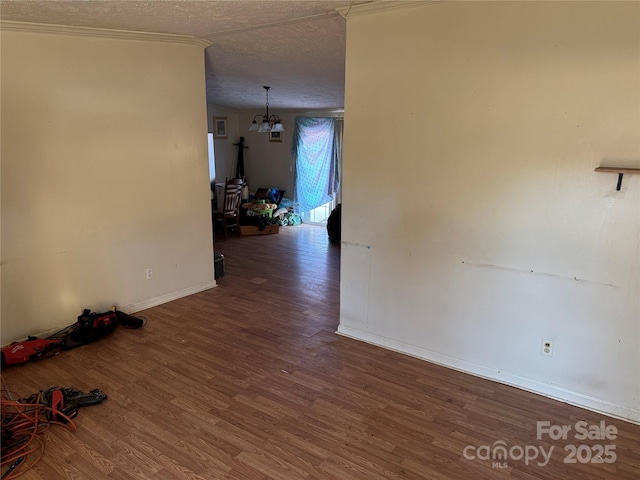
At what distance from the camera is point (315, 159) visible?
794cm

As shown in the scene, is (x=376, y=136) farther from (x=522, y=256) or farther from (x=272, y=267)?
(x=272, y=267)

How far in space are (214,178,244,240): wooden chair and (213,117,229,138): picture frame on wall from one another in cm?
146

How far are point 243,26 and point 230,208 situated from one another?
4.10 metres

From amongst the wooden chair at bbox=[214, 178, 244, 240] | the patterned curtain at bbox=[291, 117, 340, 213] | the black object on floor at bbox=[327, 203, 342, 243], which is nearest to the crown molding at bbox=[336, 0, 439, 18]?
the black object on floor at bbox=[327, 203, 342, 243]

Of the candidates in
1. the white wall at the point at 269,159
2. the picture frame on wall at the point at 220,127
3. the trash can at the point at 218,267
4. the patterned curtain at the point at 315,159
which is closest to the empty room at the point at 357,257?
the trash can at the point at 218,267

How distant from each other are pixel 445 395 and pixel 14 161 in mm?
3340

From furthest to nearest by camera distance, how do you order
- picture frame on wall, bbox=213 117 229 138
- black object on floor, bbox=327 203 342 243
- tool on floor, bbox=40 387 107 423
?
1. picture frame on wall, bbox=213 117 229 138
2. black object on floor, bbox=327 203 342 243
3. tool on floor, bbox=40 387 107 423

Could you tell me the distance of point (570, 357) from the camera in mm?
2527

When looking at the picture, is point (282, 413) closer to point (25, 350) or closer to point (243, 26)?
point (25, 350)

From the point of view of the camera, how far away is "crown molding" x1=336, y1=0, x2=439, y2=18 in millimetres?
2715

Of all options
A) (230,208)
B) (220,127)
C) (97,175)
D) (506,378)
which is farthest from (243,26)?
(220,127)

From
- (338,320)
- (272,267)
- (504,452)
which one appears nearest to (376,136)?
(338,320)

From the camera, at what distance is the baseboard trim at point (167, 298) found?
385 cm

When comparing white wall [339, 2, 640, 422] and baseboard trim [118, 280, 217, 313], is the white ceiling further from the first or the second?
baseboard trim [118, 280, 217, 313]
